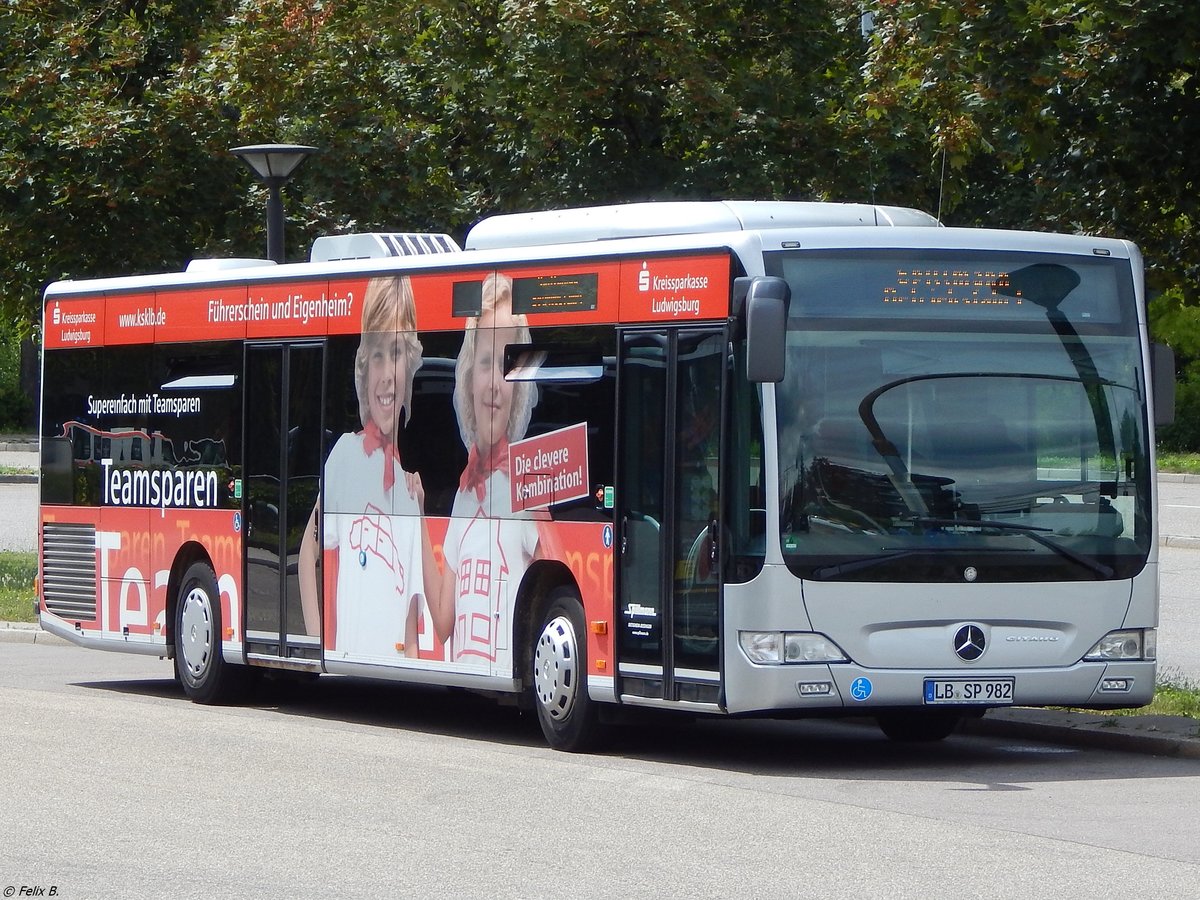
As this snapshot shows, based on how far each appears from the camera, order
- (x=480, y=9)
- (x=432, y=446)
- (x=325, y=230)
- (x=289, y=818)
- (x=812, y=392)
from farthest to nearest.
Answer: (x=325, y=230) < (x=480, y=9) < (x=432, y=446) < (x=812, y=392) < (x=289, y=818)

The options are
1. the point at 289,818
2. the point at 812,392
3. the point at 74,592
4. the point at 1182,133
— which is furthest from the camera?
the point at 74,592

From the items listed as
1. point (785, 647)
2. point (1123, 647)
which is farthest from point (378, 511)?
point (1123, 647)

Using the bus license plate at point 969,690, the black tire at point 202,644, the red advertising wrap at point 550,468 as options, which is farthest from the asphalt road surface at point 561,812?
the red advertising wrap at point 550,468

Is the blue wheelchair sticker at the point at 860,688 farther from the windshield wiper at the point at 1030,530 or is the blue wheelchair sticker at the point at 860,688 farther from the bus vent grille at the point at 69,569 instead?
the bus vent grille at the point at 69,569

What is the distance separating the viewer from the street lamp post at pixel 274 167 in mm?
19312

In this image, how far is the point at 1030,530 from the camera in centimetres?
1157

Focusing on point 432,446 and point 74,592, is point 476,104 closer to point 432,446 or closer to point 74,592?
point 74,592

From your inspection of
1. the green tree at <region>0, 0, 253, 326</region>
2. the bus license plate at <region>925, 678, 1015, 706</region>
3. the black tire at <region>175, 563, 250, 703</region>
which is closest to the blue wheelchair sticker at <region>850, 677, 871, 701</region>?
the bus license plate at <region>925, 678, 1015, 706</region>

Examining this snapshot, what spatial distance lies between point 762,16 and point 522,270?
952cm

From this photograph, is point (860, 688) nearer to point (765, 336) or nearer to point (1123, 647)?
point (1123, 647)

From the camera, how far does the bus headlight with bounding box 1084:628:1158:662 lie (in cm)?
1170

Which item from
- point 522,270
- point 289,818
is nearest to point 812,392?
point 522,270

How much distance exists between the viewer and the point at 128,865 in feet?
26.8

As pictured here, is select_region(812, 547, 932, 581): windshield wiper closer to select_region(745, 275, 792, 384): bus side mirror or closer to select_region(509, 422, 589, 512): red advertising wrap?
select_region(745, 275, 792, 384): bus side mirror
